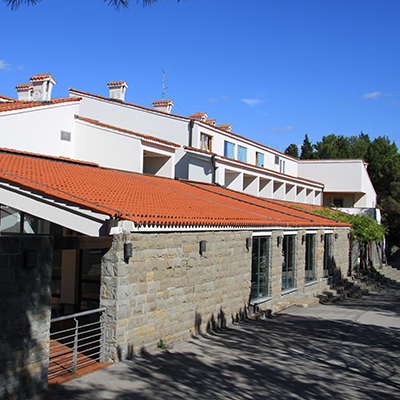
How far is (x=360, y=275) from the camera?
81.9ft

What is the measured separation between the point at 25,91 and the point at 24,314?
19.4 metres

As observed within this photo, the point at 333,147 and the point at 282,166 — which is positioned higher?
the point at 333,147

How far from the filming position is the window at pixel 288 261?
52.1 feet

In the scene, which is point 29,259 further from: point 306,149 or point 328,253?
point 306,149

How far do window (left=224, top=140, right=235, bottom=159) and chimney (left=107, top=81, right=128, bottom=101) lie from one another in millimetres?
7703

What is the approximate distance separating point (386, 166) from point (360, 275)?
26799 millimetres

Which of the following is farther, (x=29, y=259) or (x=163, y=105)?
(x=163, y=105)

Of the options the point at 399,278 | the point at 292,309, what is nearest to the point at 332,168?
the point at 399,278

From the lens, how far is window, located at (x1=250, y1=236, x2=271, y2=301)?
13.4 metres

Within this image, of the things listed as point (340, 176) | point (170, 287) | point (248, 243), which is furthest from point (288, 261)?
point (340, 176)

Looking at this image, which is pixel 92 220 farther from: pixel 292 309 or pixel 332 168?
pixel 332 168

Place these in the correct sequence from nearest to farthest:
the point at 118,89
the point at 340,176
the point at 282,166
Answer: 1. the point at 118,89
2. the point at 282,166
3. the point at 340,176

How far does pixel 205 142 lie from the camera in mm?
26594

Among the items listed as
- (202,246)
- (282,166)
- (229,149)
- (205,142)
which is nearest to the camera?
(202,246)
